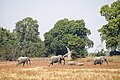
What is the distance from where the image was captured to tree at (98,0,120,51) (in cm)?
6240

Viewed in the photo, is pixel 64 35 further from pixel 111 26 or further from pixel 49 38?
pixel 111 26

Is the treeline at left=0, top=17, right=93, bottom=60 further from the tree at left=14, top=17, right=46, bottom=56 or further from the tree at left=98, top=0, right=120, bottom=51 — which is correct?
the tree at left=98, top=0, right=120, bottom=51

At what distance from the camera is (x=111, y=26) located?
62.4 metres

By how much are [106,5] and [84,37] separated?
101 ft

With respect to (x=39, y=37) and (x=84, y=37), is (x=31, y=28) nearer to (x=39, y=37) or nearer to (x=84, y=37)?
(x=39, y=37)

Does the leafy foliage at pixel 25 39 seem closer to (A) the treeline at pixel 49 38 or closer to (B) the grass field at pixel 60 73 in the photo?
(A) the treeline at pixel 49 38

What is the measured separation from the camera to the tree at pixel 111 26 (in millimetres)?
62403

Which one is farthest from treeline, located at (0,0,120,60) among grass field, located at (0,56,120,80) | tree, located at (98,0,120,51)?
grass field, located at (0,56,120,80)

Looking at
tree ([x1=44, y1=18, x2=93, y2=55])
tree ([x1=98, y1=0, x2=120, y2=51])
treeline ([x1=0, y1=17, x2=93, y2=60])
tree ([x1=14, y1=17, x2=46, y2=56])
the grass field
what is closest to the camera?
the grass field

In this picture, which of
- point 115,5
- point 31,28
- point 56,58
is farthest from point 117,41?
point 31,28

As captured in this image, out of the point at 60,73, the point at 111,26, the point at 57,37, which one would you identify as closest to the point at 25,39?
the point at 57,37

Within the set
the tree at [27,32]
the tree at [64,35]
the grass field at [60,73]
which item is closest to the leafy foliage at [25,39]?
the tree at [27,32]

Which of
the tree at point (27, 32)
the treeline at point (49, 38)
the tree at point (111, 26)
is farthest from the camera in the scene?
the tree at point (27, 32)

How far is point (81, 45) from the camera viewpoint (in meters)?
83.7
